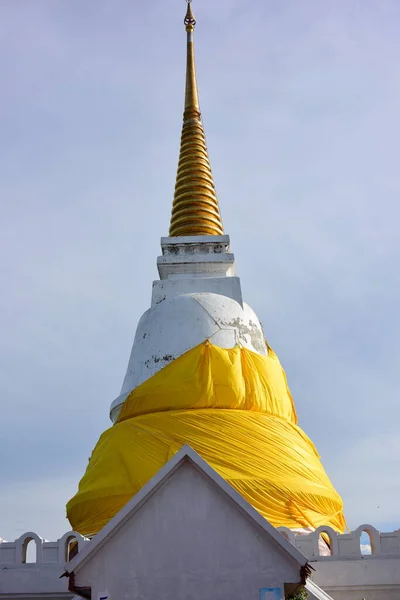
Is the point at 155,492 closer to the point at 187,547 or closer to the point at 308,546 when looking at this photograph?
the point at 187,547

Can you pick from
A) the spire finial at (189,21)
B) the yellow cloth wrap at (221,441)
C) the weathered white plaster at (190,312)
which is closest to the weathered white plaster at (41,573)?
the yellow cloth wrap at (221,441)

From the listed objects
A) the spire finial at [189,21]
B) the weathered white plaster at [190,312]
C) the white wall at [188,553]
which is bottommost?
the white wall at [188,553]

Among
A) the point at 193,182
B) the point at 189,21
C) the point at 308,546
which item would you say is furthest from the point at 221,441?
the point at 189,21

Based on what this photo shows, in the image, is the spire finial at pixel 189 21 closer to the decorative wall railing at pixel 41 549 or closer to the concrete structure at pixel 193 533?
the concrete structure at pixel 193 533

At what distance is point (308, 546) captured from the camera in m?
15.3

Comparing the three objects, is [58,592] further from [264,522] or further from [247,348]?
[247,348]

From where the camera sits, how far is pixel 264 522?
1010 cm

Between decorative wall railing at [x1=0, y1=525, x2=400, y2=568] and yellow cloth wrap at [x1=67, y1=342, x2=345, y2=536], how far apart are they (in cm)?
160

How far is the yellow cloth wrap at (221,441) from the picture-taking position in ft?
57.4

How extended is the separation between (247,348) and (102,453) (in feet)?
15.9

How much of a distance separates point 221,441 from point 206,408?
1363 millimetres

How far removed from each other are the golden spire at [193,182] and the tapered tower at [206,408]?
1.71 ft

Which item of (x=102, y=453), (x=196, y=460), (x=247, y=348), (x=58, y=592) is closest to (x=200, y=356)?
(x=247, y=348)

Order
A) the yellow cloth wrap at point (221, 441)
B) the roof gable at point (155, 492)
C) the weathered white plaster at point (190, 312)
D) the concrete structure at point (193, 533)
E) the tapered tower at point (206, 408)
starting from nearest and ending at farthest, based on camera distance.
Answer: the roof gable at point (155, 492) → the concrete structure at point (193, 533) → the yellow cloth wrap at point (221, 441) → the tapered tower at point (206, 408) → the weathered white plaster at point (190, 312)
